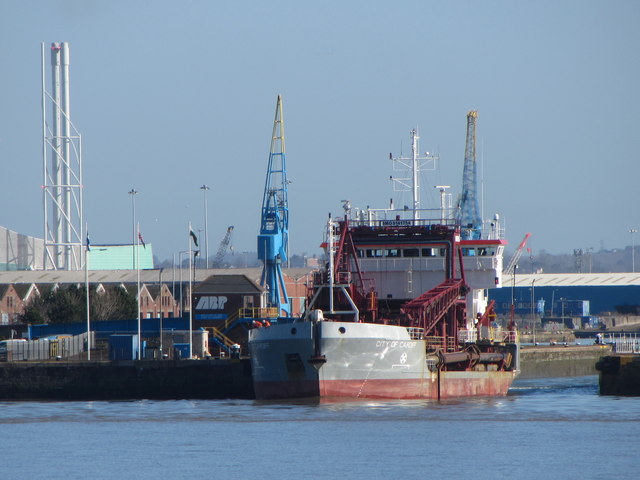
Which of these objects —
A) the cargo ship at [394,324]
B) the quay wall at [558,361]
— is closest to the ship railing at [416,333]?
the cargo ship at [394,324]

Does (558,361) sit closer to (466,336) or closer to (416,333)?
(466,336)

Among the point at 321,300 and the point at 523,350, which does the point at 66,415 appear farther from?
the point at 523,350

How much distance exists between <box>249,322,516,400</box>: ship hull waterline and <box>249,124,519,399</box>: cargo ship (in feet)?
0.14

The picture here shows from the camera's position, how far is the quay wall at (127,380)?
6750 centimetres

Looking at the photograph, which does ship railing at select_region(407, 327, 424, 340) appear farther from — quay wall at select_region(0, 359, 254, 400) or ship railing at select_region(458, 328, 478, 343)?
quay wall at select_region(0, 359, 254, 400)

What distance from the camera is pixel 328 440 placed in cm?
4806

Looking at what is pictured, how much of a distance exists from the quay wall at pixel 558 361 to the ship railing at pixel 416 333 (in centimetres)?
2863

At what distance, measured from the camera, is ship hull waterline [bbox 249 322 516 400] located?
183 ft

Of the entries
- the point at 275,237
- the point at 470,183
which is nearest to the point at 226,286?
the point at 275,237

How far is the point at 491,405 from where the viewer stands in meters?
59.6

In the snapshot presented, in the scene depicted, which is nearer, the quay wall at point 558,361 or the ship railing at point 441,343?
the ship railing at point 441,343

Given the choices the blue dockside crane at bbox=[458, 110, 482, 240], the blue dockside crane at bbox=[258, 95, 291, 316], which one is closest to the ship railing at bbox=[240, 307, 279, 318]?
the blue dockside crane at bbox=[258, 95, 291, 316]

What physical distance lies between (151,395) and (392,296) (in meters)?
13.5

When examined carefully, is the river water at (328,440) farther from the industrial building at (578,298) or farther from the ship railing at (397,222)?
the industrial building at (578,298)
